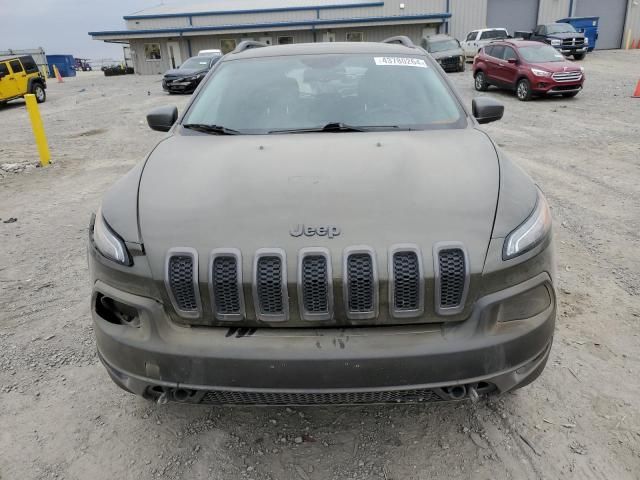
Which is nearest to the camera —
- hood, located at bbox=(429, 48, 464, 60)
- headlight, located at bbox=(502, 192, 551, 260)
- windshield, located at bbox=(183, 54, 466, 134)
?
headlight, located at bbox=(502, 192, 551, 260)

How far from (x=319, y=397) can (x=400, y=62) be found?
2.50 metres

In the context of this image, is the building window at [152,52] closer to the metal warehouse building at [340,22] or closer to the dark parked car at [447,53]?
the metal warehouse building at [340,22]

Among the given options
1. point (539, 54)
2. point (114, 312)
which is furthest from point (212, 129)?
point (539, 54)

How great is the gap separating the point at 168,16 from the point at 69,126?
28908 millimetres

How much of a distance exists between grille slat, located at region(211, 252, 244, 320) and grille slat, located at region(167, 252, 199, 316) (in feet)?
0.27

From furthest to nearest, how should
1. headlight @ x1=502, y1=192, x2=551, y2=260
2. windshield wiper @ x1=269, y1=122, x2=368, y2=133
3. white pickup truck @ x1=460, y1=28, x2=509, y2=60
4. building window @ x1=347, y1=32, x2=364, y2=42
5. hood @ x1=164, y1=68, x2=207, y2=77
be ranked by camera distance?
1. building window @ x1=347, y1=32, x2=364, y2=42
2. white pickup truck @ x1=460, y1=28, x2=509, y2=60
3. hood @ x1=164, y1=68, x2=207, y2=77
4. windshield wiper @ x1=269, y1=122, x2=368, y2=133
5. headlight @ x1=502, y1=192, x2=551, y2=260

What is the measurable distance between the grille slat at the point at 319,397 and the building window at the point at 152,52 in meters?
42.9

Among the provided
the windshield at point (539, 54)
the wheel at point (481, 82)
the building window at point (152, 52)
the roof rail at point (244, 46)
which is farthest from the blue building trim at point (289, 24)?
the roof rail at point (244, 46)

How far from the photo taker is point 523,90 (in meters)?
14.4

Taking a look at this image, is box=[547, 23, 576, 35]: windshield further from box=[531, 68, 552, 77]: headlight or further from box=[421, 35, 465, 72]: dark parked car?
box=[531, 68, 552, 77]: headlight

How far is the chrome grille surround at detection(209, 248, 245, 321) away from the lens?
6.16 ft

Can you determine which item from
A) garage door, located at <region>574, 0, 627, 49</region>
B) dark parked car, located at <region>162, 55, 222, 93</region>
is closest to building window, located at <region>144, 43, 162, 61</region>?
dark parked car, located at <region>162, 55, 222, 93</region>

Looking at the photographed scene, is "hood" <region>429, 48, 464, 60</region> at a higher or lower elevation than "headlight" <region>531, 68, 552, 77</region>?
higher

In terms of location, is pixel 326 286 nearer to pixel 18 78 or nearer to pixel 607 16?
pixel 18 78
